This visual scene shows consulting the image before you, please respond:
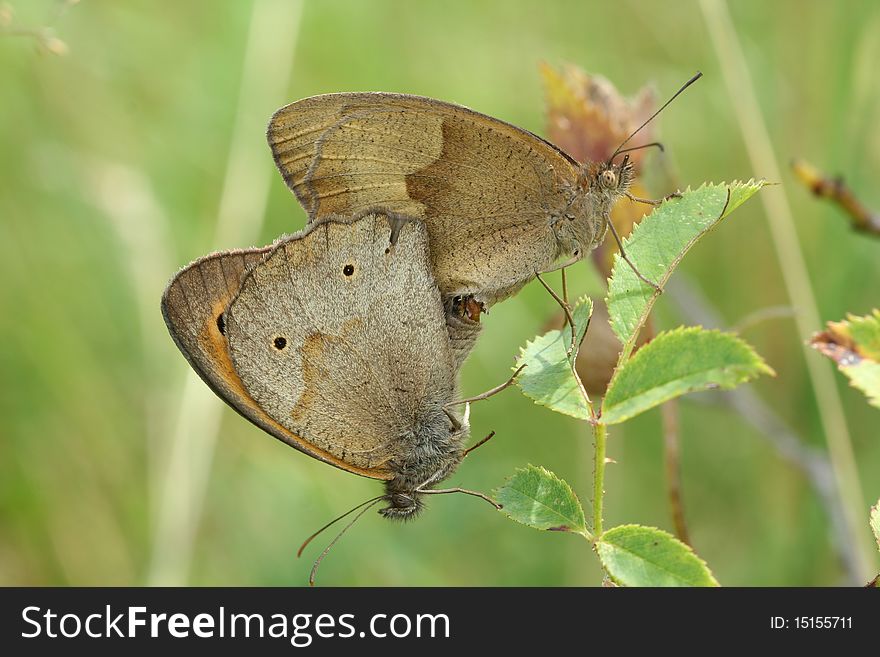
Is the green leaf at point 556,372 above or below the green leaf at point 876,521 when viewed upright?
above

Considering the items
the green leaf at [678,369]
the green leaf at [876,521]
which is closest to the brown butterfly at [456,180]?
the green leaf at [678,369]

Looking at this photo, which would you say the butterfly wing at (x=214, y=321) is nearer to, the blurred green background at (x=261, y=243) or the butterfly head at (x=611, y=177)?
the butterfly head at (x=611, y=177)

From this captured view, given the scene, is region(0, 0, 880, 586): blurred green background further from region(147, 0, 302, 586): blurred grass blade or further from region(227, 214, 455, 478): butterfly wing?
region(227, 214, 455, 478): butterfly wing

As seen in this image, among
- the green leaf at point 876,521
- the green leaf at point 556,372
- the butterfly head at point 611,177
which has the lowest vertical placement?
the green leaf at point 876,521

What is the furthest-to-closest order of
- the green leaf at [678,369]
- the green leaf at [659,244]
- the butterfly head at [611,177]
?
the butterfly head at [611,177] → the green leaf at [659,244] → the green leaf at [678,369]

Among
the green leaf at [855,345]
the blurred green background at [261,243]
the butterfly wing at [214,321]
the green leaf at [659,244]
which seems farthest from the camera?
the blurred green background at [261,243]

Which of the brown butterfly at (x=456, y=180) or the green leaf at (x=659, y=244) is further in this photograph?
the brown butterfly at (x=456, y=180)

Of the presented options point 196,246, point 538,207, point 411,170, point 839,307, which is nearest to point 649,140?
point 538,207

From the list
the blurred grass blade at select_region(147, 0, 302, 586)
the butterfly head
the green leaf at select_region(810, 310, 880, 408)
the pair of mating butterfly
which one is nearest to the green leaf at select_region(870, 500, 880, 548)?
the green leaf at select_region(810, 310, 880, 408)
